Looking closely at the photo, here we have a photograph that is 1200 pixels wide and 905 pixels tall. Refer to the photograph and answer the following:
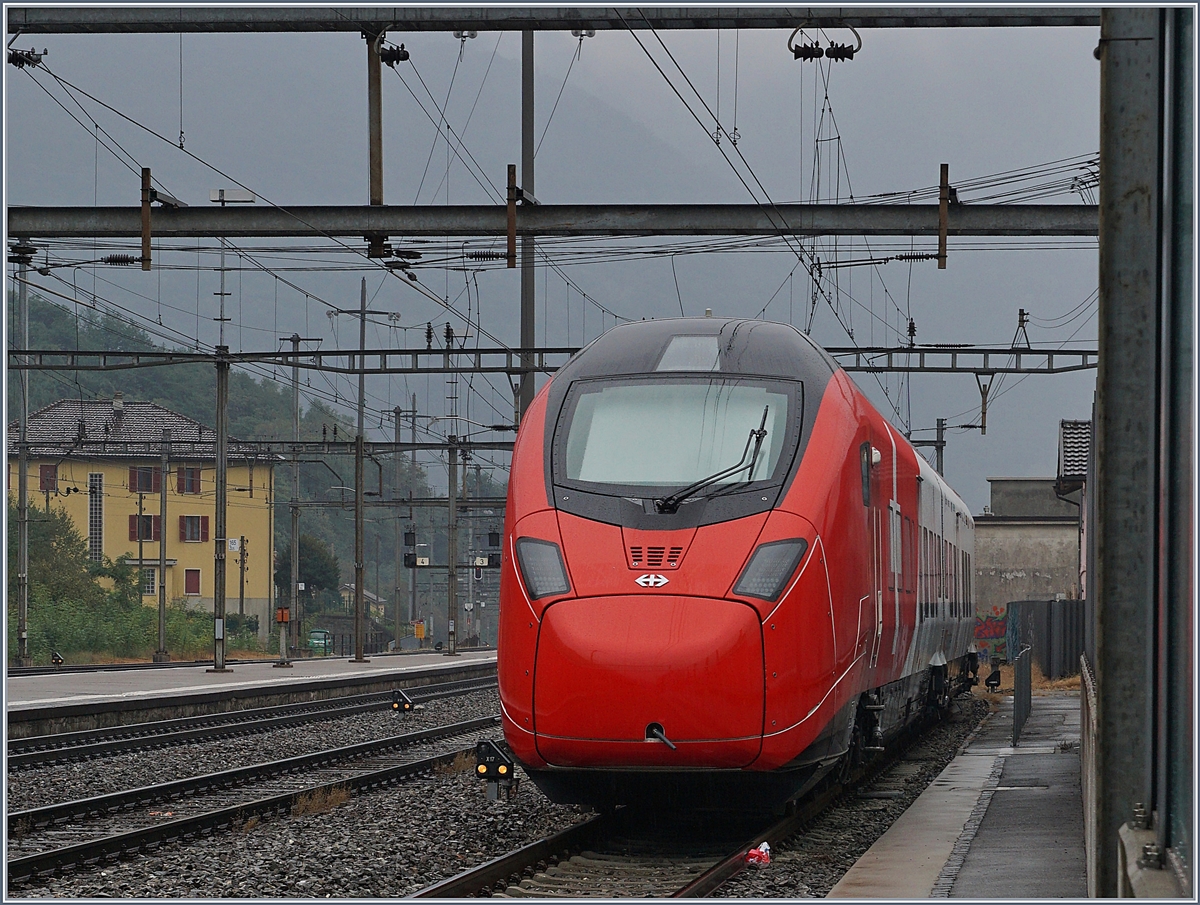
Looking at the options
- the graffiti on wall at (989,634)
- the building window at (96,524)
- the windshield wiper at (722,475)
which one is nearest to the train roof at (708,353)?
the windshield wiper at (722,475)

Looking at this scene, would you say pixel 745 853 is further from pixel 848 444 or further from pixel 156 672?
pixel 156 672

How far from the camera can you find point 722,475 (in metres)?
9.70

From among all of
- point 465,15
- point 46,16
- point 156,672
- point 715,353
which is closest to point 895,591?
point 715,353

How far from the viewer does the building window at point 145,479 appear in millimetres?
83000

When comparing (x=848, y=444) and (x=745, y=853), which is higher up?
(x=848, y=444)

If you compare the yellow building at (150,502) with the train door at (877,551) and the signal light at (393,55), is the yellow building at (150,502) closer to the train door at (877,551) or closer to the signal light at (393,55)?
the signal light at (393,55)

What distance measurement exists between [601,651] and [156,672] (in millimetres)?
30629

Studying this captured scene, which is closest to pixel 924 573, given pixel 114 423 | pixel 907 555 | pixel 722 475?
pixel 907 555

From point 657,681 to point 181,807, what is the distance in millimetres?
6189

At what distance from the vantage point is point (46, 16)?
15.3 meters

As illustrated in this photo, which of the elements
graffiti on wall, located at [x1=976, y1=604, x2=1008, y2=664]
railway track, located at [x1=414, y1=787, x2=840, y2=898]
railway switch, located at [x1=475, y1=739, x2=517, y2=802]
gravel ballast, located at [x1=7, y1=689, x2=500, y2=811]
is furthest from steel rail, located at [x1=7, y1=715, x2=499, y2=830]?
graffiti on wall, located at [x1=976, y1=604, x2=1008, y2=664]

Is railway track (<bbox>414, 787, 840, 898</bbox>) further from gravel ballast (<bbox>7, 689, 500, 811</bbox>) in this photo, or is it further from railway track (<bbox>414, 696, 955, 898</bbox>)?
gravel ballast (<bbox>7, 689, 500, 811</bbox>)

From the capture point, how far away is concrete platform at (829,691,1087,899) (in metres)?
8.77

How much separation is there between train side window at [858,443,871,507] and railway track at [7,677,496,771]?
1006 cm
